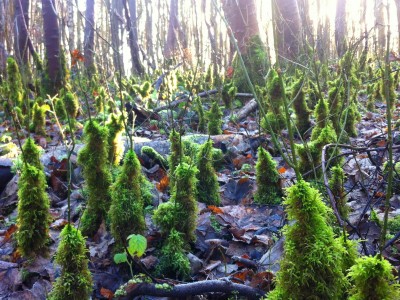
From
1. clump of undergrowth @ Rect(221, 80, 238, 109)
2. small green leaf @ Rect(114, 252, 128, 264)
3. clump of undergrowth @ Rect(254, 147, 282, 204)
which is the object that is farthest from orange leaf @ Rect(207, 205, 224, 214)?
clump of undergrowth @ Rect(221, 80, 238, 109)

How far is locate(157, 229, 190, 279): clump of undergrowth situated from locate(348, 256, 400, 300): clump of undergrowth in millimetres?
1157

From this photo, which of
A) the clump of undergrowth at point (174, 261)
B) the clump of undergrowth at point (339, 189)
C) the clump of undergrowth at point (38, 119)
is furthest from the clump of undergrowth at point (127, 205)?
the clump of undergrowth at point (38, 119)

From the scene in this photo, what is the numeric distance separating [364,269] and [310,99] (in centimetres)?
468

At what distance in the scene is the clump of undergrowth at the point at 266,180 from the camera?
10.0 ft

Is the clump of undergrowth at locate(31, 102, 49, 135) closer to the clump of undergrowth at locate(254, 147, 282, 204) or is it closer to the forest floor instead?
the forest floor

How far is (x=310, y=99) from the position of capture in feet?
18.5

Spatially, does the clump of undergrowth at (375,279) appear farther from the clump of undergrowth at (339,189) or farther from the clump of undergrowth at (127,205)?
A: the clump of undergrowth at (127,205)

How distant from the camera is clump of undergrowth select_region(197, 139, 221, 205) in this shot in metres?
3.09

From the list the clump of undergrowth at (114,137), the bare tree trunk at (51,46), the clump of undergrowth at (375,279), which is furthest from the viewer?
the bare tree trunk at (51,46)

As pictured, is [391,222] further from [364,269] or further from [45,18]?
[45,18]

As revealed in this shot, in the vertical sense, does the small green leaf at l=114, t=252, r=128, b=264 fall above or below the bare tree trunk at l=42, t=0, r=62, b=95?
below

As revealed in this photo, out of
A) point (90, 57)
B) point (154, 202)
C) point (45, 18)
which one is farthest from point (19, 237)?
point (90, 57)

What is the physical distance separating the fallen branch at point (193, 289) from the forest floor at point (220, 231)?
0.09 m

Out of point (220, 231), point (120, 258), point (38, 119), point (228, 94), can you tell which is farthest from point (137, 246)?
point (228, 94)
